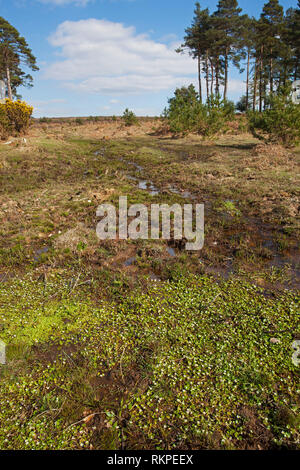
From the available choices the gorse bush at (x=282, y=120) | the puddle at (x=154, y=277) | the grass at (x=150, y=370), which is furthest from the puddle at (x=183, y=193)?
the gorse bush at (x=282, y=120)

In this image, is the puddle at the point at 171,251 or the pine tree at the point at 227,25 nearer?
the puddle at the point at 171,251

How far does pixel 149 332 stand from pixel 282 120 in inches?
808

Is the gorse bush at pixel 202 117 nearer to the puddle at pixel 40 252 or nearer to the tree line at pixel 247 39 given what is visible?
the tree line at pixel 247 39

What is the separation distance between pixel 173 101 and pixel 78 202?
3172 centimetres

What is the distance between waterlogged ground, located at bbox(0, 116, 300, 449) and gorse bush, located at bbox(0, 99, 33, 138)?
12643 millimetres

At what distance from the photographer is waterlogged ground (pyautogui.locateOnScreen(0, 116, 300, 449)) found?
3.28 meters

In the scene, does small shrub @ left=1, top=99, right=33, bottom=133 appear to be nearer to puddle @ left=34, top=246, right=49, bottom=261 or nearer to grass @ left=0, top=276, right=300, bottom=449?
puddle @ left=34, top=246, right=49, bottom=261

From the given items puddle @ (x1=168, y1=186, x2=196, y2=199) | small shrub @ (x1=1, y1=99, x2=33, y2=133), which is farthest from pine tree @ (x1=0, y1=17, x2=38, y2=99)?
puddle @ (x1=168, y1=186, x2=196, y2=199)

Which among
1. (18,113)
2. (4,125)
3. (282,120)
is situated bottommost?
(4,125)

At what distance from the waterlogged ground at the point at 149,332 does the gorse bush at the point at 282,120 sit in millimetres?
11700

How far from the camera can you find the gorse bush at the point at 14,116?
19567 mm

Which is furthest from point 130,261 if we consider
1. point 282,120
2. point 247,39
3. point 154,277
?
point 247,39

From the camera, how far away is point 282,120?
1930cm

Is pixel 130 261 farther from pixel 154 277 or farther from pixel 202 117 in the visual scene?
pixel 202 117
